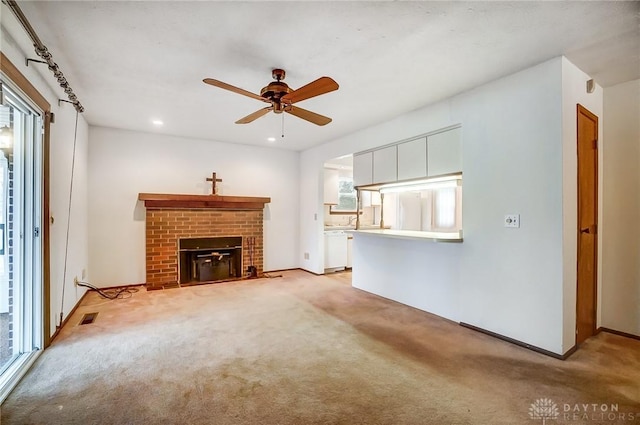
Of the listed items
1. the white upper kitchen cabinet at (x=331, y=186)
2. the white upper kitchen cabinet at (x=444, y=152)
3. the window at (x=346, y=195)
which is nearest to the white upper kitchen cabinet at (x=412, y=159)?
the white upper kitchen cabinet at (x=444, y=152)

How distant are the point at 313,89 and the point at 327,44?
34cm

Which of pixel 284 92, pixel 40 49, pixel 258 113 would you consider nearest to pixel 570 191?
pixel 284 92

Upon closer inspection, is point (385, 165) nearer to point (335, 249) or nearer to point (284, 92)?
point (284, 92)

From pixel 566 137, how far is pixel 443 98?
1218 millimetres

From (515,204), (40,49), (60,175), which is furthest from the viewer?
(60,175)


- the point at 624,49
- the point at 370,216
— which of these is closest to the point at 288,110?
the point at 624,49

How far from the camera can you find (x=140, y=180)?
4695 millimetres

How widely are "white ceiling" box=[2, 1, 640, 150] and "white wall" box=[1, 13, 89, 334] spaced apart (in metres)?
0.12

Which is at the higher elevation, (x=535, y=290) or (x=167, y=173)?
(x=167, y=173)

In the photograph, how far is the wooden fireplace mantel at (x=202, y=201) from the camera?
182 inches

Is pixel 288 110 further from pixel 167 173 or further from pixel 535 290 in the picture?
pixel 167 173

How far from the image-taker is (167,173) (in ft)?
16.0

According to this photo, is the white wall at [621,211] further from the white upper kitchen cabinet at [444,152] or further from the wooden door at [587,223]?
the white upper kitchen cabinet at [444,152]

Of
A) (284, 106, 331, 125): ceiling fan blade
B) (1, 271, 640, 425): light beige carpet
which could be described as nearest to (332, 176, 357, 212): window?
(1, 271, 640, 425): light beige carpet
